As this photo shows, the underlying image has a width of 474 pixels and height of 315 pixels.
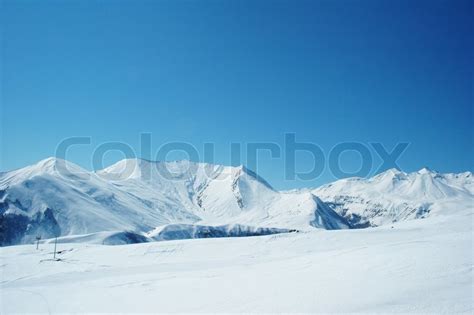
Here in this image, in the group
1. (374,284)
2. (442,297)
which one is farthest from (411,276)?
(442,297)

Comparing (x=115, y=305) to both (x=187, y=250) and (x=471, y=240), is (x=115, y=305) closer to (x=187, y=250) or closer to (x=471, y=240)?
(x=471, y=240)

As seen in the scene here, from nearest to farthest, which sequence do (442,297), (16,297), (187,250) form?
1. (442,297)
2. (16,297)
3. (187,250)

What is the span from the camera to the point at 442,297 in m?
14.4

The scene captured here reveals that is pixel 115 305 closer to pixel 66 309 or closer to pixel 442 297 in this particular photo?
pixel 66 309

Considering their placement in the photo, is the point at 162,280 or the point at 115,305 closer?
the point at 115,305

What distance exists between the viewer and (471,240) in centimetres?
2911

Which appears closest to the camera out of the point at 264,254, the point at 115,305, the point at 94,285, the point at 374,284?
the point at 374,284

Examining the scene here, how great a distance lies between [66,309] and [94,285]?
8.93 metres

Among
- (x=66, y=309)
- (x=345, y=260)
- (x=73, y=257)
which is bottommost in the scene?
(x=73, y=257)

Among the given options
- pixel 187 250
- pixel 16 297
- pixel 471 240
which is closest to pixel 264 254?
pixel 187 250

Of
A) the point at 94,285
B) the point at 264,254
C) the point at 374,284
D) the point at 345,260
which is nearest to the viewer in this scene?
the point at 374,284

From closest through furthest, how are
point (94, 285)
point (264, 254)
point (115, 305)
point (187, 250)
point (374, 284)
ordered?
point (374, 284), point (115, 305), point (94, 285), point (264, 254), point (187, 250)

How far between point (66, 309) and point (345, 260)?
19.1 meters

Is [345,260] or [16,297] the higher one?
[345,260]
